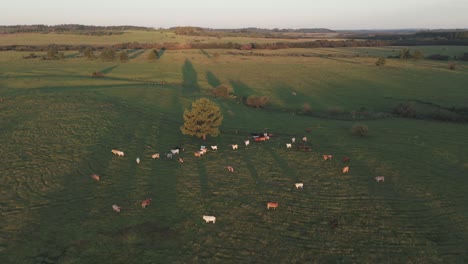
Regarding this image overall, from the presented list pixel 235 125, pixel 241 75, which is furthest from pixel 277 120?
pixel 241 75

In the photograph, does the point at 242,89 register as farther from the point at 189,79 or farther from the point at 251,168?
the point at 251,168

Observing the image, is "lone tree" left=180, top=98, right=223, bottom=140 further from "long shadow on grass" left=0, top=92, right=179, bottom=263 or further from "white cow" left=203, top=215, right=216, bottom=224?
"white cow" left=203, top=215, right=216, bottom=224

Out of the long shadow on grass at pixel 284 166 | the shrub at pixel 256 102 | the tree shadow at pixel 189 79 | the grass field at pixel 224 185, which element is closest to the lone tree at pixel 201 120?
the grass field at pixel 224 185

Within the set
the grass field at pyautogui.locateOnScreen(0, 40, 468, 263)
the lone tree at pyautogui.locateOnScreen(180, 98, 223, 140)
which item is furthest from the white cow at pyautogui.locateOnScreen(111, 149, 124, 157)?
the lone tree at pyautogui.locateOnScreen(180, 98, 223, 140)

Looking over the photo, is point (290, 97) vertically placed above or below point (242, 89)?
below

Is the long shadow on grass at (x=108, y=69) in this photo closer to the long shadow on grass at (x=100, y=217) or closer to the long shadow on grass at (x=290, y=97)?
the long shadow on grass at (x=290, y=97)

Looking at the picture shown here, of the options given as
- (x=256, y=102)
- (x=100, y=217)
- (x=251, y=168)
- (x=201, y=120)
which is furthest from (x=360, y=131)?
(x=100, y=217)
